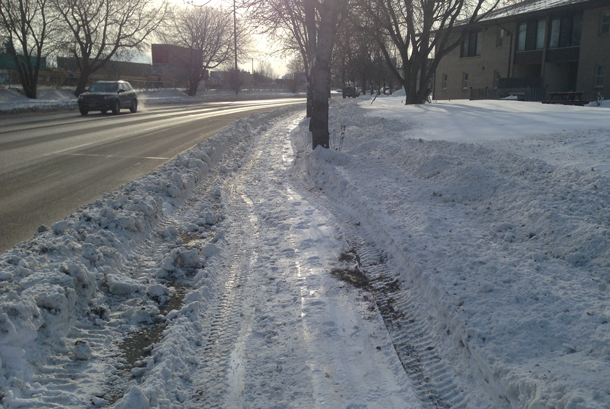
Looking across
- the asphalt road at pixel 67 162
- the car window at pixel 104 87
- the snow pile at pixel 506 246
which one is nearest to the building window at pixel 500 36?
the asphalt road at pixel 67 162

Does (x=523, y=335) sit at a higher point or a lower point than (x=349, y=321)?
higher

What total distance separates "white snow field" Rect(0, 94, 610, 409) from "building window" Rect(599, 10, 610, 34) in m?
24.4

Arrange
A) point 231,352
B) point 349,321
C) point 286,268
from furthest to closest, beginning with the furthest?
1. point 286,268
2. point 349,321
3. point 231,352

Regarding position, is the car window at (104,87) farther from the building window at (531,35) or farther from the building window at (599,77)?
the building window at (599,77)

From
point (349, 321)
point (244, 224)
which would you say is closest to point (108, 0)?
point (244, 224)

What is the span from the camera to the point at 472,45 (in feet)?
124

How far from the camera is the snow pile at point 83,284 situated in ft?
10.0

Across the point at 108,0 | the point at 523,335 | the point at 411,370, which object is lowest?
the point at 411,370

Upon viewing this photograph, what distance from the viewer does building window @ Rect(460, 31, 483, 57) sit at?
1455 inches

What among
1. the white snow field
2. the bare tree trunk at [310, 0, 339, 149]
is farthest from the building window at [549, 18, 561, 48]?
the white snow field

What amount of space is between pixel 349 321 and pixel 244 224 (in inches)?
120

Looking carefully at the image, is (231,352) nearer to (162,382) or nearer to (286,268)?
(162,382)

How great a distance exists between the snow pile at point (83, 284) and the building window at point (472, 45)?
3602cm

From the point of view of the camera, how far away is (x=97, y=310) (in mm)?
4023
